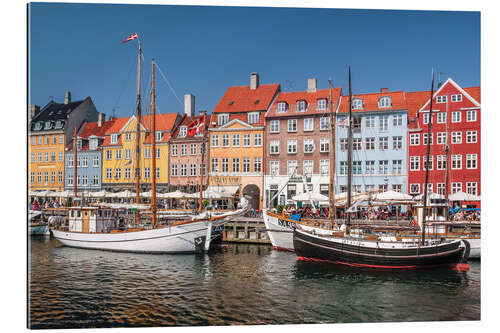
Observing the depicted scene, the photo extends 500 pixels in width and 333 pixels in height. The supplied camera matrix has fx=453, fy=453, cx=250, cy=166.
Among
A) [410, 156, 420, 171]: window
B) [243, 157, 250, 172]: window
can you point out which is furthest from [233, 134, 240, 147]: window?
[410, 156, 420, 171]: window

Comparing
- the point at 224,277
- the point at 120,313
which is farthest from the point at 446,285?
the point at 120,313

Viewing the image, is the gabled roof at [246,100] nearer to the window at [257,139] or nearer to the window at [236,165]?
the window at [257,139]

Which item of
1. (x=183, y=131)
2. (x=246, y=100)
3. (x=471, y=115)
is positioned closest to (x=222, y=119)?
(x=246, y=100)

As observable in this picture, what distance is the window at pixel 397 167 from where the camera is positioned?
21.3 m

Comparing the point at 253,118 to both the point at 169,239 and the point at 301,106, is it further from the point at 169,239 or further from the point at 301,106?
the point at 169,239

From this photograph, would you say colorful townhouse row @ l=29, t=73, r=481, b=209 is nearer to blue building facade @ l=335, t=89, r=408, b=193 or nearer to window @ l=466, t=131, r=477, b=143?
blue building facade @ l=335, t=89, r=408, b=193

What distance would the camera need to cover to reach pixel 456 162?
16.5 m

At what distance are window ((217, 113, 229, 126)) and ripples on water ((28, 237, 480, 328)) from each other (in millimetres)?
11765

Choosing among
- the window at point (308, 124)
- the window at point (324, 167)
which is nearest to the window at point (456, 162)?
the window at point (324, 167)

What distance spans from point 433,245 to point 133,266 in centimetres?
951

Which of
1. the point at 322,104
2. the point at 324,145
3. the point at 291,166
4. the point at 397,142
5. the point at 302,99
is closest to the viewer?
the point at 397,142

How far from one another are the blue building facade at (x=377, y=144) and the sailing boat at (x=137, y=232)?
6.31 meters

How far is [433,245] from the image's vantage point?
13969 millimetres

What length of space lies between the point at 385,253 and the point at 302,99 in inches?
543
